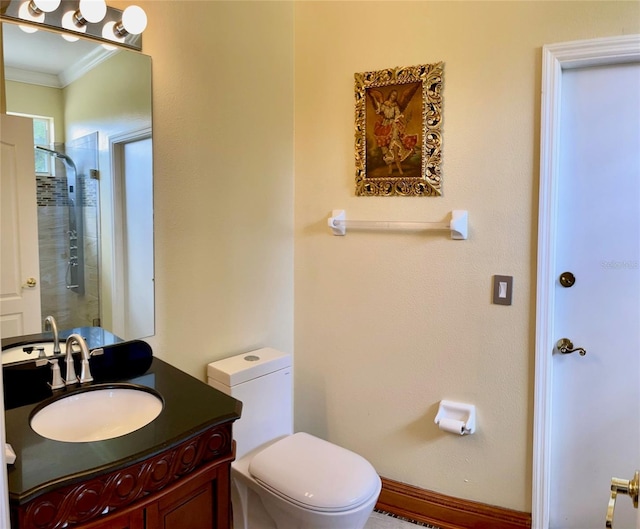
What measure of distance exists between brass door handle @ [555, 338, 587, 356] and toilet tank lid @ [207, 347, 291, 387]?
1.12 m

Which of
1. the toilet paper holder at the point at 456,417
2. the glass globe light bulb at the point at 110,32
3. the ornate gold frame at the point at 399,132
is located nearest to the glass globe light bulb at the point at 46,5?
the glass globe light bulb at the point at 110,32

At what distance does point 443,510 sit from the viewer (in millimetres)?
2199

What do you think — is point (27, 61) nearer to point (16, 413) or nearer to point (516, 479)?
point (16, 413)

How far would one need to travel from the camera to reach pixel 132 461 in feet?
3.80

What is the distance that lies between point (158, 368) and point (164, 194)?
0.65 meters

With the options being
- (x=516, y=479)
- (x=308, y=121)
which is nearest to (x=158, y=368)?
(x=308, y=121)

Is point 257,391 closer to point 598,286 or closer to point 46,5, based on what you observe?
point 598,286

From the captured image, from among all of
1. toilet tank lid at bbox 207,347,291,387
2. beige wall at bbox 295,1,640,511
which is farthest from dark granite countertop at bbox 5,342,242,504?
beige wall at bbox 295,1,640,511

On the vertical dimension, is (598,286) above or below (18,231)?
below

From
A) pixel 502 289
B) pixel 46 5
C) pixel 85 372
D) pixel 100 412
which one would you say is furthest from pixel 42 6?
pixel 502 289

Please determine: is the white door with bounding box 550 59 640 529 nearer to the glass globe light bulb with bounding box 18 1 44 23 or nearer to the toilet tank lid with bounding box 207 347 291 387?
the toilet tank lid with bounding box 207 347 291 387

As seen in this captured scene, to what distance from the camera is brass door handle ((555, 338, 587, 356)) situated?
1.95 meters

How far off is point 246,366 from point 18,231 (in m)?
0.98

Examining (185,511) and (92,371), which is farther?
(92,371)
